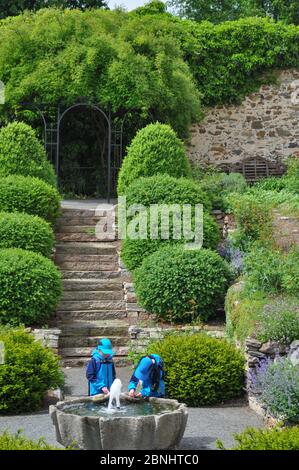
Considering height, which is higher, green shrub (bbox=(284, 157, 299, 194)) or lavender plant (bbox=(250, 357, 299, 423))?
green shrub (bbox=(284, 157, 299, 194))

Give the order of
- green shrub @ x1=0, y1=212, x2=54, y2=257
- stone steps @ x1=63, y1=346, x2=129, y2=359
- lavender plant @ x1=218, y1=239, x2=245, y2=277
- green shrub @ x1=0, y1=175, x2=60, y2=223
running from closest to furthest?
stone steps @ x1=63, y1=346, x2=129, y2=359, lavender plant @ x1=218, y1=239, x2=245, y2=277, green shrub @ x1=0, y1=212, x2=54, y2=257, green shrub @ x1=0, y1=175, x2=60, y2=223

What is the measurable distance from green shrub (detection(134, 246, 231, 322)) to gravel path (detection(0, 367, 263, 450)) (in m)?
2.40

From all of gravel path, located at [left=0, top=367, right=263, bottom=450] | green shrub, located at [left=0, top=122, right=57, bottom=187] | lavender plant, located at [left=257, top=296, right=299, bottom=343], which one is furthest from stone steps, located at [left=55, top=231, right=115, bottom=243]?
lavender plant, located at [left=257, top=296, right=299, bottom=343]

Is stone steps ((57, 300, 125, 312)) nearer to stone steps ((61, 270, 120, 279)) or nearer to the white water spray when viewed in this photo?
stone steps ((61, 270, 120, 279))

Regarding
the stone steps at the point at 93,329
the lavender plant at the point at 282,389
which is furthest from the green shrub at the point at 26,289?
the lavender plant at the point at 282,389

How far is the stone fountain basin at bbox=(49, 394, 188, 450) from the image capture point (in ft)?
25.1

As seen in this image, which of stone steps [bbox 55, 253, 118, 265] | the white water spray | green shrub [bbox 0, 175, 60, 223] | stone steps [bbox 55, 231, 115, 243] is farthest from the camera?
stone steps [bbox 55, 231, 115, 243]

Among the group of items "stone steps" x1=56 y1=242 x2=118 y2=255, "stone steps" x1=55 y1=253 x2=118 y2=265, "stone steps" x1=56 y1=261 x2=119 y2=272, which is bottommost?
"stone steps" x1=56 y1=261 x2=119 y2=272

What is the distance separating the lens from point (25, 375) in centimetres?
990

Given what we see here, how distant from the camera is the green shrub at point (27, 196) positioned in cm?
1476

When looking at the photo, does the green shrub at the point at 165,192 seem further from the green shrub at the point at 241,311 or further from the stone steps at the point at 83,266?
the green shrub at the point at 241,311

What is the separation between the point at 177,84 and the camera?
19344 millimetres

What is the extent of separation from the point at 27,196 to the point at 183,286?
3.63 m

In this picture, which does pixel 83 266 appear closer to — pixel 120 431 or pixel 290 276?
pixel 290 276
